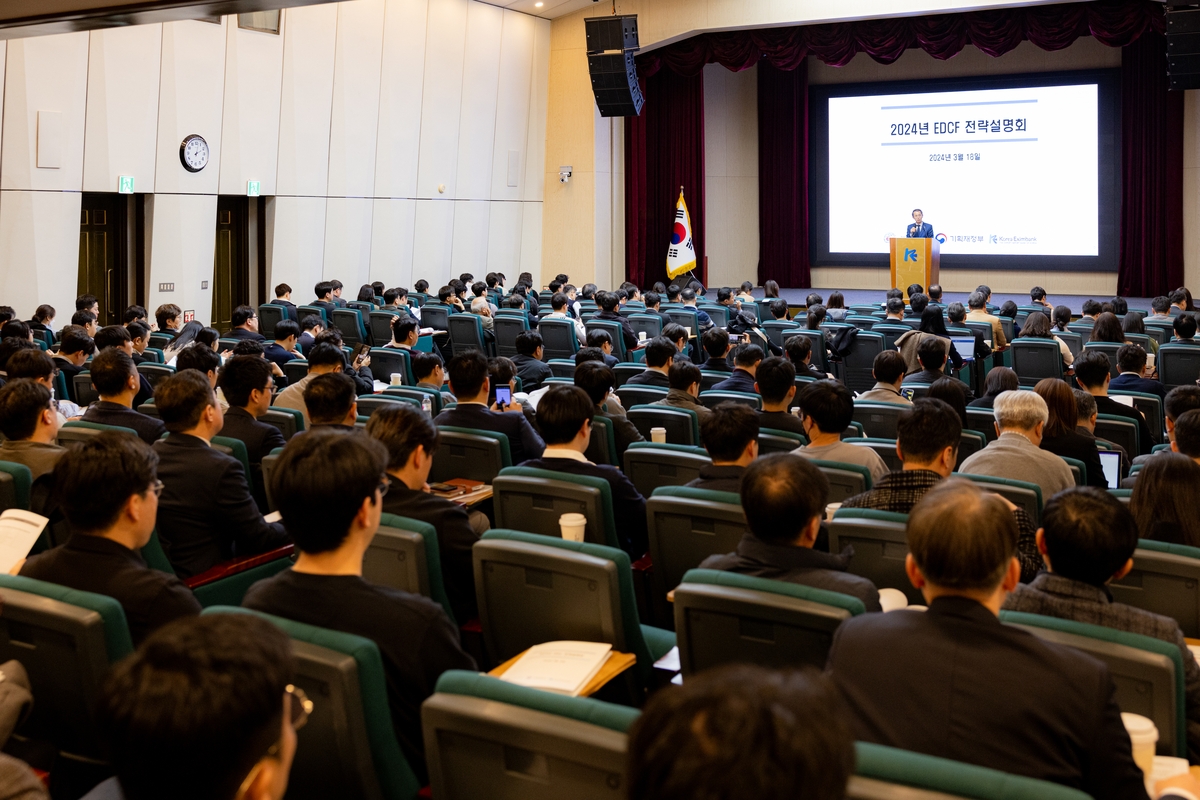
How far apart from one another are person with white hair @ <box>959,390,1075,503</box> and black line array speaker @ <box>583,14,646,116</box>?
960cm

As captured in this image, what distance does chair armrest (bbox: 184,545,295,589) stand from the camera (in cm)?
374

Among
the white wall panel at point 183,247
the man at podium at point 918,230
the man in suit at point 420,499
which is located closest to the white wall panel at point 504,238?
the white wall panel at point 183,247

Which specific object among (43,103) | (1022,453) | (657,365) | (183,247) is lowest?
(1022,453)

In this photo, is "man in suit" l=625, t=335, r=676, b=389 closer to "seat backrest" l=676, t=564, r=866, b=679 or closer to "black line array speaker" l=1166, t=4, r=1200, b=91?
"seat backrest" l=676, t=564, r=866, b=679

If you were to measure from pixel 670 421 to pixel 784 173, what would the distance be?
13.6 meters

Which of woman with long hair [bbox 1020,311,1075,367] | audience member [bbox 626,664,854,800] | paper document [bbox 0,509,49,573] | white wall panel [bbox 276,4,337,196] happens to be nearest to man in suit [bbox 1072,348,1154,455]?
woman with long hair [bbox 1020,311,1075,367]

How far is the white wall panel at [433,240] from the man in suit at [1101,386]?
1144 cm

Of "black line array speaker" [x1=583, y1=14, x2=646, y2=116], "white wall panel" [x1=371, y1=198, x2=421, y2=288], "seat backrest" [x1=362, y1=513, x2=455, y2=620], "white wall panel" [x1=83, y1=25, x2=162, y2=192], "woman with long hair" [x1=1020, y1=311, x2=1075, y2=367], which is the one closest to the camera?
"seat backrest" [x1=362, y1=513, x2=455, y2=620]

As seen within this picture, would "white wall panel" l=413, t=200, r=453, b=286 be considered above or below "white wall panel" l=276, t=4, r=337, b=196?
below

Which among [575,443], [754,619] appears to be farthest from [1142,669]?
[575,443]

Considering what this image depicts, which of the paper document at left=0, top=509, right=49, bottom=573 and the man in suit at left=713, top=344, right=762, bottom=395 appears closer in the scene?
the paper document at left=0, top=509, right=49, bottom=573

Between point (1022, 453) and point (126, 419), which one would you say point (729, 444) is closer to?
point (1022, 453)

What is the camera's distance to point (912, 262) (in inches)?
585

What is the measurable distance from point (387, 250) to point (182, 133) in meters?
3.60
